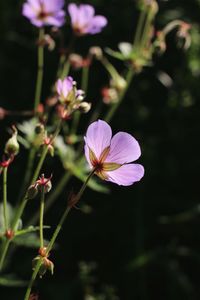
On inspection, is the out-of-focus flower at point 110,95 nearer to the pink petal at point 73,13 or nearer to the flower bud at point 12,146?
the pink petal at point 73,13

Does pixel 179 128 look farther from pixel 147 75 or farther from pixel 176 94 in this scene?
pixel 147 75

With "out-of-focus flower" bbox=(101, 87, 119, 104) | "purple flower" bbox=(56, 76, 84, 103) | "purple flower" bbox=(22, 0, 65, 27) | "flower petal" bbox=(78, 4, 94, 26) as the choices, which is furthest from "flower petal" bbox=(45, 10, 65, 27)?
"purple flower" bbox=(56, 76, 84, 103)

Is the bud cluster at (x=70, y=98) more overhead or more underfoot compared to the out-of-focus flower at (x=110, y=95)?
more overhead

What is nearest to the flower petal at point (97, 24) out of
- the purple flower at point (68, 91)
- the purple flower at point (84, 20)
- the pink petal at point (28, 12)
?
the purple flower at point (84, 20)

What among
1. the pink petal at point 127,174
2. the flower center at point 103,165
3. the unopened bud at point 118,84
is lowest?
the unopened bud at point 118,84

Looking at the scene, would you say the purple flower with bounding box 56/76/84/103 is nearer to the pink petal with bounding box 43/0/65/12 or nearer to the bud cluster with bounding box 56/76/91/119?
the bud cluster with bounding box 56/76/91/119

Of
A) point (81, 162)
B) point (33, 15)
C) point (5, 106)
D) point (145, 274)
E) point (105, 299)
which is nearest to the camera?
point (33, 15)

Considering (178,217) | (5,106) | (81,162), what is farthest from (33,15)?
(178,217)
